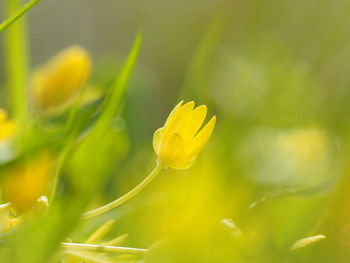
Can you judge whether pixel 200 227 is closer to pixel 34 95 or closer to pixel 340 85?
pixel 340 85

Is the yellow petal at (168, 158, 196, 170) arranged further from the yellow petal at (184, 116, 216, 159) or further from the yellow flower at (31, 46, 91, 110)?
the yellow flower at (31, 46, 91, 110)

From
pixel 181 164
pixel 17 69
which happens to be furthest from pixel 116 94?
pixel 17 69

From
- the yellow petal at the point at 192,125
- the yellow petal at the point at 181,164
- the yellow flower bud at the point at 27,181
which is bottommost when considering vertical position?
the yellow flower bud at the point at 27,181

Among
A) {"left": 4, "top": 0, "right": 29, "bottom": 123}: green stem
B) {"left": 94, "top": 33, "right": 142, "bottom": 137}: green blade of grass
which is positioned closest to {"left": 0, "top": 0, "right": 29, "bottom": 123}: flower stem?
{"left": 4, "top": 0, "right": 29, "bottom": 123}: green stem

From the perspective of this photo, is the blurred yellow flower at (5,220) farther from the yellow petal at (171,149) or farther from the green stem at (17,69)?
the green stem at (17,69)

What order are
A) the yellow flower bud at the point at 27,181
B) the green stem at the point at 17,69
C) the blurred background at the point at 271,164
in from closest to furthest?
the blurred background at the point at 271,164, the yellow flower bud at the point at 27,181, the green stem at the point at 17,69

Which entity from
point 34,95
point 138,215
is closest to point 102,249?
point 138,215

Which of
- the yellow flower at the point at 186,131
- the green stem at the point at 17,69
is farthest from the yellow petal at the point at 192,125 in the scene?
the green stem at the point at 17,69
